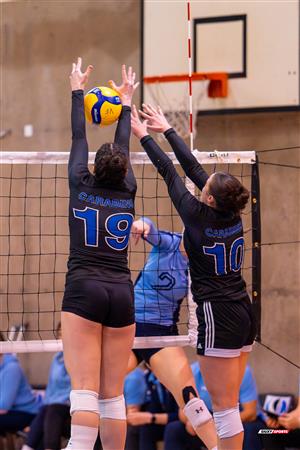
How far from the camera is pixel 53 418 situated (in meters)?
7.12

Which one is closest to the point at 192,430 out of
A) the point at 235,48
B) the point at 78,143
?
the point at 78,143

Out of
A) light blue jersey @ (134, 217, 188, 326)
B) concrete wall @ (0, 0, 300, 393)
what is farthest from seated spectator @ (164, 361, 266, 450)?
light blue jersey @ (134, 217, 188, 326)

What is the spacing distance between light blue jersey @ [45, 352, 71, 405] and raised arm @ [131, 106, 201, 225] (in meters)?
3.31

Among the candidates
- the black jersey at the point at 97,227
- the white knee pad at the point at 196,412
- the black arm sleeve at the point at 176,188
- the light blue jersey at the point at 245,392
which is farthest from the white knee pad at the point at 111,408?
the light blue jersey at the point at 245,392

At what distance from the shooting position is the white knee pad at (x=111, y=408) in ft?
14.3

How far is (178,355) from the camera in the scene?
5367mm

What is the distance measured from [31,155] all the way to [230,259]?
5.87 feet

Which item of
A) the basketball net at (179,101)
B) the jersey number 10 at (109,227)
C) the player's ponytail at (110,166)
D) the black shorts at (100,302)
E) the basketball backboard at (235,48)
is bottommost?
the black shorts at (100,302)

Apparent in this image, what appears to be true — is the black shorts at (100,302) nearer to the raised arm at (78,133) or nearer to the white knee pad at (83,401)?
the white knee pad at (83,401)

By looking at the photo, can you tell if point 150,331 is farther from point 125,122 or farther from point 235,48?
point 235,48

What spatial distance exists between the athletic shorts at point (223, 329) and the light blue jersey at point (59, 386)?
3.25 metres

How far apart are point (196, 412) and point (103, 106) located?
83.1 inches

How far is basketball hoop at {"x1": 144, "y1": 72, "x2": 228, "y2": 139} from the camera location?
755 cm

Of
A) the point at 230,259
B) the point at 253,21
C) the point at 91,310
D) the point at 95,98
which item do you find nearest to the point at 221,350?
the point at 230,259
